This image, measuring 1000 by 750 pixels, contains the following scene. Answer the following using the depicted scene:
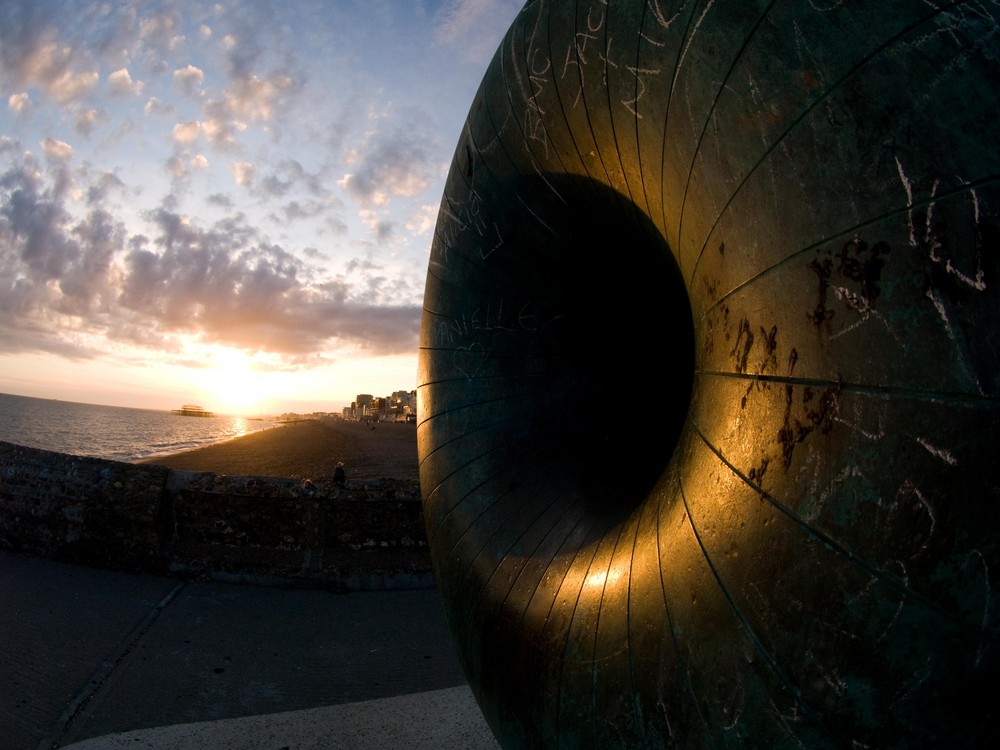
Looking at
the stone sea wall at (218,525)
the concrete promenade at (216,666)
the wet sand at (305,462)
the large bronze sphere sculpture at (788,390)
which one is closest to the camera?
the large bronze sphere sculpture at (788,390)

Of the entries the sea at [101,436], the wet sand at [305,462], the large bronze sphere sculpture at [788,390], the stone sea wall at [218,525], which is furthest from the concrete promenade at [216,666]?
the sea at [101,436]

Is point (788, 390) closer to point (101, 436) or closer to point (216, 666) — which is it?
point (216, 666)

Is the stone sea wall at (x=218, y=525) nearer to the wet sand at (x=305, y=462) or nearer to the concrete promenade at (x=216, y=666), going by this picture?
the concrete promenade at (x=216, y=666)

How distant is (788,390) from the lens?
2.80 feet

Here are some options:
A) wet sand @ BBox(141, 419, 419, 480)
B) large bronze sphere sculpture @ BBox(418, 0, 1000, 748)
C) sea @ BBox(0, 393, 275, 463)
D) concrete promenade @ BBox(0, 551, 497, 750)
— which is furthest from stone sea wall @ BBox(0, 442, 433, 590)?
sea @ BBox(0, 393, 275, 463)

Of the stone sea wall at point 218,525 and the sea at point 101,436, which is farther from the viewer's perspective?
the sea at point 101,436

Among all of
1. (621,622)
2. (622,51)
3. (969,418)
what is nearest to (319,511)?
(621,622)

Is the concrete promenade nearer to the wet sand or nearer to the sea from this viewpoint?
→ the wet sand

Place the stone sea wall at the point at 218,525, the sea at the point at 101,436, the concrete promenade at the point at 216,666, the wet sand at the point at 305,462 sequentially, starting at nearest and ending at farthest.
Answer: the concrete promenade at the point at 216,666 < the stone sea wall at the point at 218,525 < the wet sand at the point at 305,462 < the sea at the point at 101,436

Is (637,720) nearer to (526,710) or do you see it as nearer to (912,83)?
(526,710)

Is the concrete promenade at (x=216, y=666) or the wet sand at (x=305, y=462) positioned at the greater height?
the concrete promenade at (x=216, y=666)

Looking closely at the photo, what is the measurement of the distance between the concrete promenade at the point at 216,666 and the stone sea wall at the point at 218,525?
14 cm

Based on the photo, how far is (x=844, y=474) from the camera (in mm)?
773

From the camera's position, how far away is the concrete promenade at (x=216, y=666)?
2377mm
